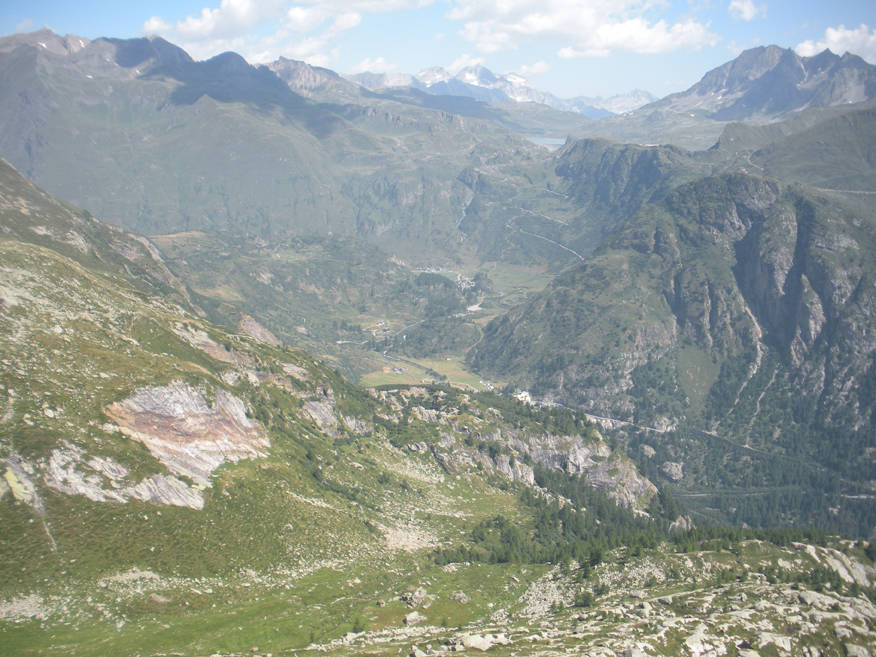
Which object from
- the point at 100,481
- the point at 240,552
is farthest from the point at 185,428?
the point at 240,552

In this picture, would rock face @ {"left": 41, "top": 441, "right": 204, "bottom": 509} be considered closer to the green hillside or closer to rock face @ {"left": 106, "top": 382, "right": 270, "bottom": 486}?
the green hillside

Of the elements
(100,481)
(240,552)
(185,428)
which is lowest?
(240,552)

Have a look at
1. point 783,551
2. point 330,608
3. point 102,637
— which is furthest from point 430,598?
point 783,551

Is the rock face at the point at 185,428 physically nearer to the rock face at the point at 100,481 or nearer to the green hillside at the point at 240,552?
the green hillside at the point at 240,552

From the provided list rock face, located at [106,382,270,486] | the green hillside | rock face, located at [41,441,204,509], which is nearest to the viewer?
the green hillside

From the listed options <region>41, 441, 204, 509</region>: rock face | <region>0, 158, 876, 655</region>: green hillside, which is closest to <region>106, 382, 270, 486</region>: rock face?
<region>0, 158, 876, 655</region>: green hillside

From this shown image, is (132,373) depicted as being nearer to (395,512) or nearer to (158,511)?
(158,511)

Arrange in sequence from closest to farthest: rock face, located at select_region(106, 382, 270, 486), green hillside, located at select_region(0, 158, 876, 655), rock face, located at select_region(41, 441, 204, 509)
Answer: green hillside, located at select_region(0, 158, 876, 655)
rock face, located at select_region(41, 441, 204, 509)
rock face, located at select_region(106, 382, 270, 486)

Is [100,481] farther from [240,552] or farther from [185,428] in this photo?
[240,552]

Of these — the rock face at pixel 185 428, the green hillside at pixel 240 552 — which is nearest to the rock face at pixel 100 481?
the green hillside at pixel 240 552
